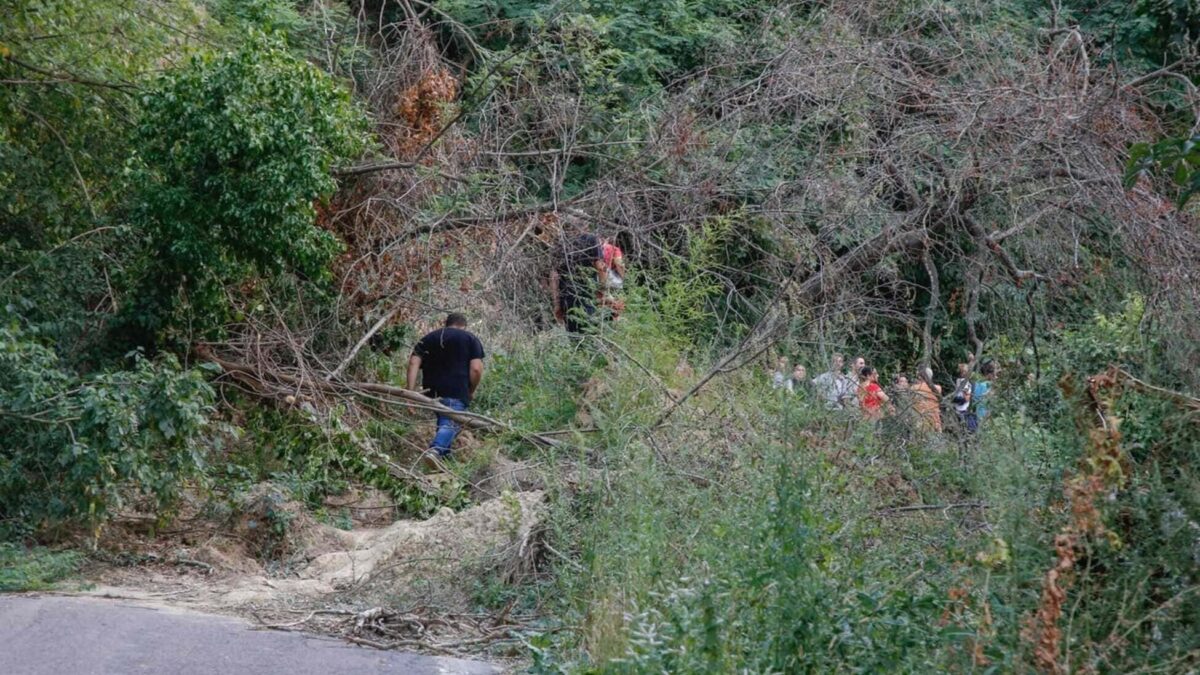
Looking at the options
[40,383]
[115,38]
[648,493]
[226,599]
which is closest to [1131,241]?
[648,493]

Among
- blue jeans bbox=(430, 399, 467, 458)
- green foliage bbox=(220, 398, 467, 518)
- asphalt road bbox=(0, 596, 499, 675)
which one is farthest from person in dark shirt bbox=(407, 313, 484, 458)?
asphalt road bbox=(0, 596, 499, 675)

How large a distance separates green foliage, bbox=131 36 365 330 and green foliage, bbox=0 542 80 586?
294 cm

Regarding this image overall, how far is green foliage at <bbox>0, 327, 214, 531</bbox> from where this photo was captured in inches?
401

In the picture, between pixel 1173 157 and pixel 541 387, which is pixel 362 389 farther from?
pixel 1173 157

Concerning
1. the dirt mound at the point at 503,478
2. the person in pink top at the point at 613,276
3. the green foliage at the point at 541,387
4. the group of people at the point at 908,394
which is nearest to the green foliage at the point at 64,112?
the green foliage at the point at 541,387

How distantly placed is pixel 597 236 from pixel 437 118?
7.85 ft

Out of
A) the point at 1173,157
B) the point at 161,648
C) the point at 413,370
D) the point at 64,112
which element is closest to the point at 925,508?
the point at 1173,157

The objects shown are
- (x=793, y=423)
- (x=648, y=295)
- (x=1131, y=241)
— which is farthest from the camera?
(x=648, y=295)

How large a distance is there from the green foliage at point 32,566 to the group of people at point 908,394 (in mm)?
5275

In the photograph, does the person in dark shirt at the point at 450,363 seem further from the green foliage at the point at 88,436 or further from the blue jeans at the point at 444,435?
the green foliage at the point at 88,436

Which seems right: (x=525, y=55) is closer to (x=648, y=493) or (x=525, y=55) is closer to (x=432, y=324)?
(x=432, y=324)

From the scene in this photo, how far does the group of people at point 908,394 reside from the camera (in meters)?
8.35

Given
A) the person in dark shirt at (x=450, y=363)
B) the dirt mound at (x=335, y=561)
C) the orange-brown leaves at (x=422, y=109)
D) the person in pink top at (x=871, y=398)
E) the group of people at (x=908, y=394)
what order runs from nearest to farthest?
the group of people at (x=908, y=394) < the person in pink top at (x=871, y=398) < the dirt mound at (x=335, y=561) < the person in dark shirt at (x=450, y=363) < the orange-brown leaves at (x=422, y=109)

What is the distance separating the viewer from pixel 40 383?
34.5 feet
